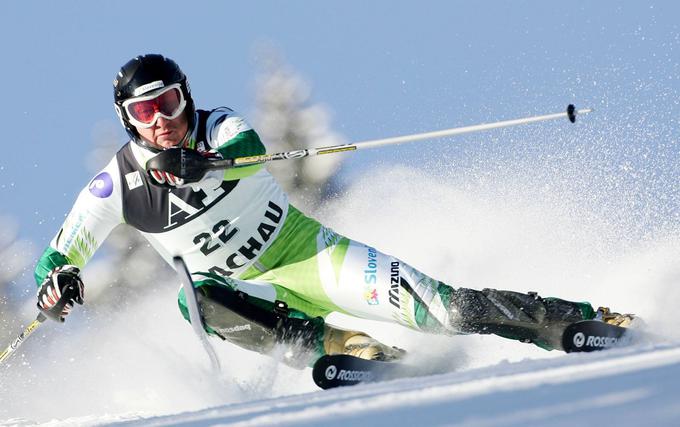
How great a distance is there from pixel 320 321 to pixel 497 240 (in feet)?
10.6

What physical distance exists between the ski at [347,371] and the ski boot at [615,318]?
966 mm

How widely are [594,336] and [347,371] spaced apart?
3.66ft

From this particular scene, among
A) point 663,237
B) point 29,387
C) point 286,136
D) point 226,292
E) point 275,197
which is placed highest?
point 286,136

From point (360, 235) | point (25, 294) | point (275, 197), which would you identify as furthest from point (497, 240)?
point (25, 294)

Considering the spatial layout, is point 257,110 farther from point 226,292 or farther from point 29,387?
point 226,292

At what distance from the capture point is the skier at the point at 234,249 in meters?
4.96

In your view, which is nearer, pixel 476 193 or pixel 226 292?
pixel 226 292

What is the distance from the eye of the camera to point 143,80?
527cm

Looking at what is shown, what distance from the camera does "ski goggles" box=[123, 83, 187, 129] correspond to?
17.3ft

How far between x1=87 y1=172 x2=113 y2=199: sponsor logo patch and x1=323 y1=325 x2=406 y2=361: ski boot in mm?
1376

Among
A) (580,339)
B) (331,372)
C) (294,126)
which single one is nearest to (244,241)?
(331,372)

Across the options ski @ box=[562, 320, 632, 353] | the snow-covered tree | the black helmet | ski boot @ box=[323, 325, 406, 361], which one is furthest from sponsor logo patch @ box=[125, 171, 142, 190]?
the snow-covered tree

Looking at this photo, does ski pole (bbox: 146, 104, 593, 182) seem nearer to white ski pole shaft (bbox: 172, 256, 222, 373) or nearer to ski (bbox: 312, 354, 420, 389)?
white ski pole shaft (bbox: 172, 256, 222, 373)

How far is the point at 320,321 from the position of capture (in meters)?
5.26
